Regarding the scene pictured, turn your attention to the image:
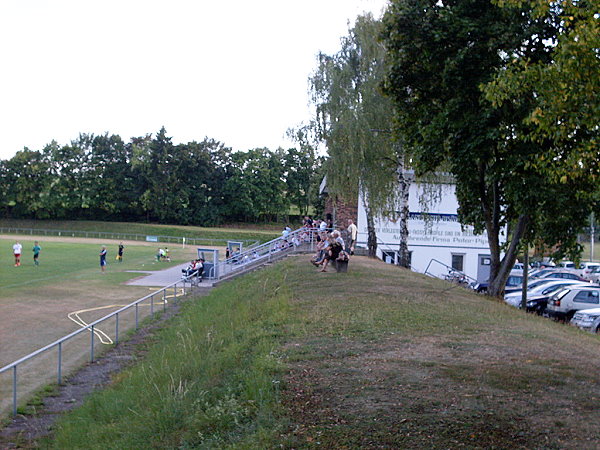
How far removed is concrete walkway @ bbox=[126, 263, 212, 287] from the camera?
3475 cm

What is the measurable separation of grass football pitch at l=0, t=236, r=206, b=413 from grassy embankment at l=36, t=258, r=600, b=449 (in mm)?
1860

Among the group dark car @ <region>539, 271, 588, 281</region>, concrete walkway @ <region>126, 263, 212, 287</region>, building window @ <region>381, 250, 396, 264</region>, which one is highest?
building window @ <region>381, 250, 396, 264</region>

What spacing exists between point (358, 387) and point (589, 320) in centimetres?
1555

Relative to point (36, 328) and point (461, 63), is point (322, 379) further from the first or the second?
point (36, 328)

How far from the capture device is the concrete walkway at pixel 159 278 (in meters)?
34.8

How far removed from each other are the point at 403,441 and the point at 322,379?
2.28 metres

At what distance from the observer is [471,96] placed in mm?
17516

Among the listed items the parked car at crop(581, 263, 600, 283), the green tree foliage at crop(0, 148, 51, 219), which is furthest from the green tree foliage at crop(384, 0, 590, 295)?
the green tree foliage at crop(0, 148, 51, 219)

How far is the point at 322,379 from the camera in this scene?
310 inches

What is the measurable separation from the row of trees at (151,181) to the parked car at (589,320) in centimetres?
8001

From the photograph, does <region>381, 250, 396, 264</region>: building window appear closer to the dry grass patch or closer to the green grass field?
the green grass field

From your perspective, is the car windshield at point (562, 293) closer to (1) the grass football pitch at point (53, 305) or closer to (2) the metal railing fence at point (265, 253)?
(2) the metal railing fence at point (265, 253)

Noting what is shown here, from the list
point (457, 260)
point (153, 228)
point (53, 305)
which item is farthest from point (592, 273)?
point (153, 228)

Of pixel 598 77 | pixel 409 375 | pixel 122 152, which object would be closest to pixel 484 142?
pixel 598 77
